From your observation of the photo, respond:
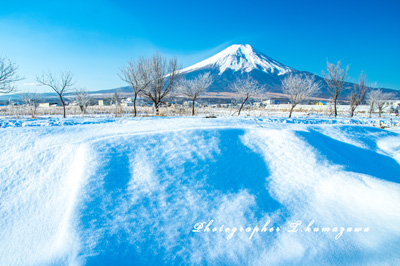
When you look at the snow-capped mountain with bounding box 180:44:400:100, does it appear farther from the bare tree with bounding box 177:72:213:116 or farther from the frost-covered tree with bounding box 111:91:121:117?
the bare tree with bounding box 177:72:213:116

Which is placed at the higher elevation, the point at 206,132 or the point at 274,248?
the point at 206,132

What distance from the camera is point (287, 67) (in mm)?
169125

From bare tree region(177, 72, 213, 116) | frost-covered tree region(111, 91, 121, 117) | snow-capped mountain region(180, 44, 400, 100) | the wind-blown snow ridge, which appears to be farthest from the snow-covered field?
the wind-blown snow ridge

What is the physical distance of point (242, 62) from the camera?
175000 mm

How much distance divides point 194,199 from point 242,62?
188 metres

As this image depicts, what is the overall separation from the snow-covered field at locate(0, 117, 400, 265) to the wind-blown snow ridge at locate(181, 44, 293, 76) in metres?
166

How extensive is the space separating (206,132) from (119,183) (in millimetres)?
881

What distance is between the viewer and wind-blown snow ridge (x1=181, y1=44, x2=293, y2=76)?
170 m

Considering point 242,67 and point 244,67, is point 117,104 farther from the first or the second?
point 244,67

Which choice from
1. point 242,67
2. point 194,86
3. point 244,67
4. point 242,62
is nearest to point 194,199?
point 194,86

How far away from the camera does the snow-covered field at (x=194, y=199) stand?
1.06m

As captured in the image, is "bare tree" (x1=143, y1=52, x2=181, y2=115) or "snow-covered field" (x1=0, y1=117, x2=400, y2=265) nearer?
"snow-covered field" (x1=0, y1=117, x2=400, y2=265)

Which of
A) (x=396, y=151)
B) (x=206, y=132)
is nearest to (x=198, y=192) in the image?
(x=206, y=132)

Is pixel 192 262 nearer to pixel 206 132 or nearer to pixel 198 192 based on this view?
pixel 198 192
